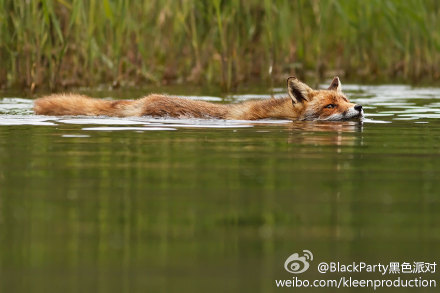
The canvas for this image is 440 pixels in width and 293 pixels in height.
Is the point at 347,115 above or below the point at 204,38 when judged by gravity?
below

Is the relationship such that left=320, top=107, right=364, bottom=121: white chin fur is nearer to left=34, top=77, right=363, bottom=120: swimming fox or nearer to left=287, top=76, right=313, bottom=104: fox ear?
left=34, top=77, right=363, bottom=120: swimming fox

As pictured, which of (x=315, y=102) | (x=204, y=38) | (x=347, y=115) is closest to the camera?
(x=347, y=115)

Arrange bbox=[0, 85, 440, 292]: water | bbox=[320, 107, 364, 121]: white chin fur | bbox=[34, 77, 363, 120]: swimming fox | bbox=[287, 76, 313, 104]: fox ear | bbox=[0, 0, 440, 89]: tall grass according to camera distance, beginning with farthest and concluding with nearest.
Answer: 1. bbox=[0, 0, 440, 89]: tall grass
2. bbox=[287, 76, 313, 104]: fox ear
3. bbox=[34, 77, 363, 120]: swimming fox
4. bbox=[320, 107, 364, 121]: white chin fur
5. bbox=[0, 85, 440, 292]: water

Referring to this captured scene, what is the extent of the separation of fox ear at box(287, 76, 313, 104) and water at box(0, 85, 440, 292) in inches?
94.0

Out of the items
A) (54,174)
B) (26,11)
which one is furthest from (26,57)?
(54,174)

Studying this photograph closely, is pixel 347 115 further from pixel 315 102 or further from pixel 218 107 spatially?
pixel 218 107

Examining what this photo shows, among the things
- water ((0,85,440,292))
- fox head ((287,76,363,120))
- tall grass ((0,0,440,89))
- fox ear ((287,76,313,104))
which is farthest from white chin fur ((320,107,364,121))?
tall grass ((0,0,440,89))

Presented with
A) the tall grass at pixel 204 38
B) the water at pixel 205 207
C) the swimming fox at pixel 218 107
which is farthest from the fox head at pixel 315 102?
the tall grass at pixel 204 38

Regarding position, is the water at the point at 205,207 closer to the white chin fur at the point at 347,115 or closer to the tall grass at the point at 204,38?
the white chin fur at the point at 347,115

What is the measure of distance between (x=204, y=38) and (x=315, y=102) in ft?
16.8

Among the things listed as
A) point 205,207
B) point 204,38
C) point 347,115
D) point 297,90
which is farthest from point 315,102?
point 205,207

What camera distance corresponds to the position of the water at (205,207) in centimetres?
400

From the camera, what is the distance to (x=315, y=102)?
1251 centimetres

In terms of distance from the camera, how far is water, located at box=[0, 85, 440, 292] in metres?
4.00
